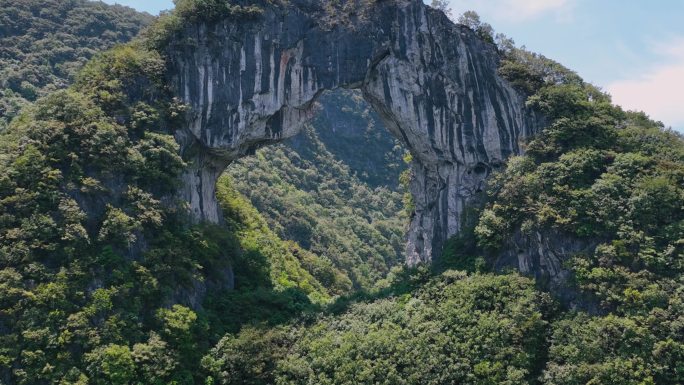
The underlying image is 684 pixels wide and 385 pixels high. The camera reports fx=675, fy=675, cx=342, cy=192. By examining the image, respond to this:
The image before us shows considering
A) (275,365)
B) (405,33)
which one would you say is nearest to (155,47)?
(405,33)

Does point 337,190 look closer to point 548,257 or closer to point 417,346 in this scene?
point 548,257

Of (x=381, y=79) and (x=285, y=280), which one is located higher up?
(x=381, y=79)

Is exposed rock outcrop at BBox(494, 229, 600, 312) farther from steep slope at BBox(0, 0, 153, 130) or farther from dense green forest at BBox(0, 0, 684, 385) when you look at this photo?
steep slope at BBox(0, 0, 153, 130)

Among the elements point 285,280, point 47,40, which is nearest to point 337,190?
point 47,40

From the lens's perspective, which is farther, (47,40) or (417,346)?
(47,40)

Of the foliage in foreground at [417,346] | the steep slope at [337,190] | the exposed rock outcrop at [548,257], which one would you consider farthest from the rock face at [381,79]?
the steep slope at [337,190]

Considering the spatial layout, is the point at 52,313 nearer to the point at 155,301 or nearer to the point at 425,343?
the point at 155,301

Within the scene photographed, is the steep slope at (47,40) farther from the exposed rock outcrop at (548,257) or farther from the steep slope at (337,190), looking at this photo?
the exposed rock outcrop at (548,257)
